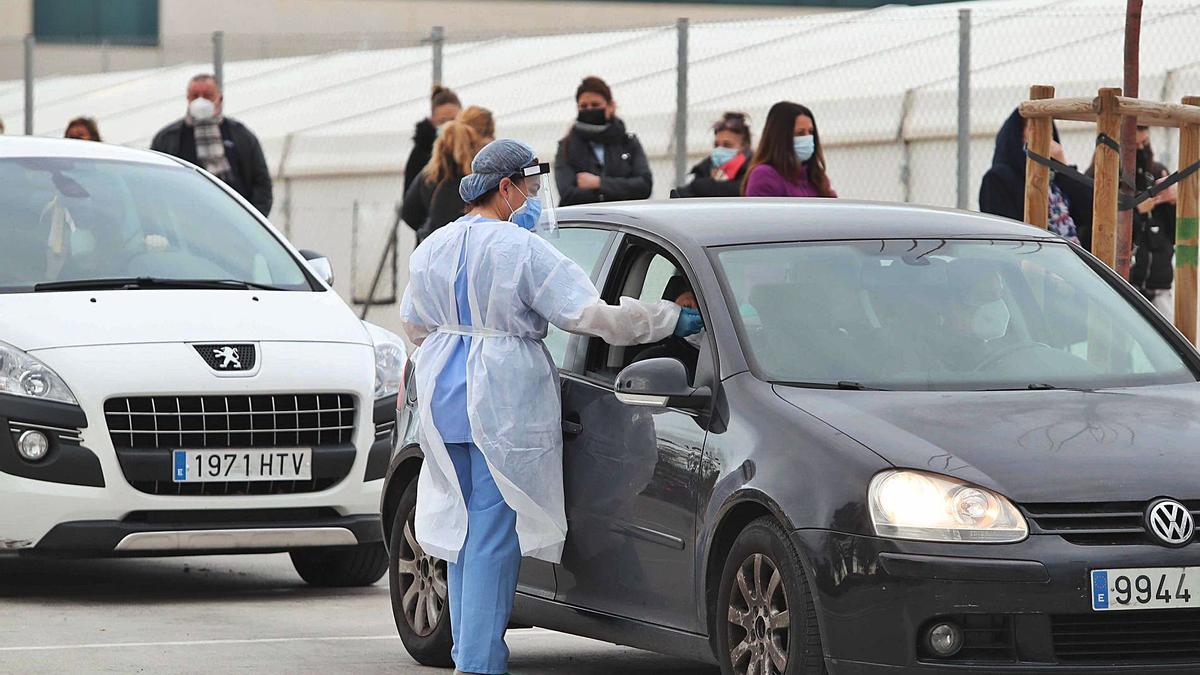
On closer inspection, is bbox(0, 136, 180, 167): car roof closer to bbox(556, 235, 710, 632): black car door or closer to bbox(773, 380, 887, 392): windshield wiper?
bbox(556, 235, 710, 632): black car door

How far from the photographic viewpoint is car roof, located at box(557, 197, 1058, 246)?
6.98 meters

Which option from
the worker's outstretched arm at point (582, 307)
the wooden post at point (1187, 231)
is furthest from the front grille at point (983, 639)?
the wooden post at point (1187, 231)

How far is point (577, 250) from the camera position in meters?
7.63

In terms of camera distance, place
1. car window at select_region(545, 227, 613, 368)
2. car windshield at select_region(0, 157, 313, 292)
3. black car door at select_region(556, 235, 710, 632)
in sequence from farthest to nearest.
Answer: car windshield at select_region(0, 157, 313, 292)
car window at select_region(545, 227, 613, 368)
black car door at select_region(556, 235, 710, 632)

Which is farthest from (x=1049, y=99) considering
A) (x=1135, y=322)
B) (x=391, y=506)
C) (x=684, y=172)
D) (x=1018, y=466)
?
(x=684, y=172)

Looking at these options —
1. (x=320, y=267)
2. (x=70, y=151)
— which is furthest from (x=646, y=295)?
(x=70, y=151)

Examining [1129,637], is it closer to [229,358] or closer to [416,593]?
[416,593]

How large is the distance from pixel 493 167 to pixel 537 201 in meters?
0.20

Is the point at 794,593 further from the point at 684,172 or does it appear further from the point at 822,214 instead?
the point at 684,172

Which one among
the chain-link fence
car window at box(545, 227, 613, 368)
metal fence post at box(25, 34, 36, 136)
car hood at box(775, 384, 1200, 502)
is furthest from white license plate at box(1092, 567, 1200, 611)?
metal fence post at box(25, 34, 36, 136)

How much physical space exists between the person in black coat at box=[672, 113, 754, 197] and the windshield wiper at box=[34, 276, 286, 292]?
396 cm

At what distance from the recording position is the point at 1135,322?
7.06 meters

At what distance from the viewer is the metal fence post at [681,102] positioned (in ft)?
49.9

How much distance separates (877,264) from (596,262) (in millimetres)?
980
